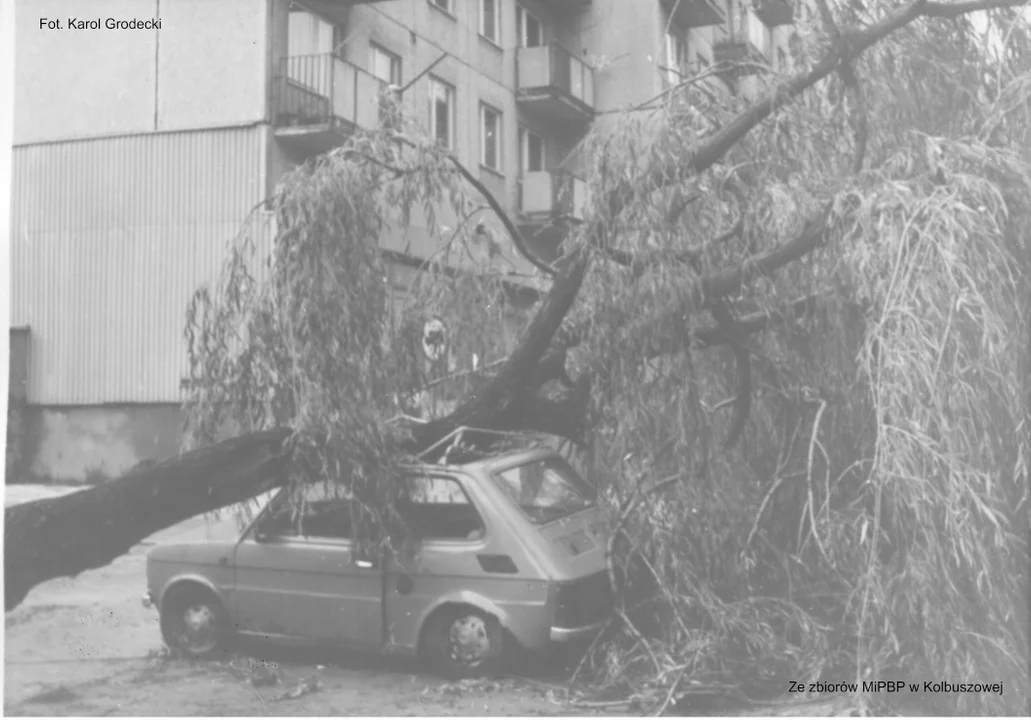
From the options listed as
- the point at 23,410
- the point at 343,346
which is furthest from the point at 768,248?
the point at 23,410

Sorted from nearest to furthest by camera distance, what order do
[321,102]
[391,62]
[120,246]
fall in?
1. [120,246]
2. [321,102]
3. [391,62]

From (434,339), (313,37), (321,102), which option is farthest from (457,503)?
(313,37)

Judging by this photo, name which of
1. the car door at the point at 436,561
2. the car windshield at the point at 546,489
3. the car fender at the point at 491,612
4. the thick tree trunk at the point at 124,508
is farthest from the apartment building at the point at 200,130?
the car fender at the point at 491,612

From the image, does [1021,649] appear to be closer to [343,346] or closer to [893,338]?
[893,338]

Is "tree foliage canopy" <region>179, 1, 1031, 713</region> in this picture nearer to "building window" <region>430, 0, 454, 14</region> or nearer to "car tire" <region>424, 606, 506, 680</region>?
"car tire" <region>424, 606, 506, 680</region>


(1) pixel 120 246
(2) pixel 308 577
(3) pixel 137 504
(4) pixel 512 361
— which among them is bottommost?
(2) pixel 308 577

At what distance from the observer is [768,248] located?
5.45 metres

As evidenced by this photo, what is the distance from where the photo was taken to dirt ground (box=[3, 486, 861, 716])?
5.00m

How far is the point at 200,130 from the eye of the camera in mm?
5680

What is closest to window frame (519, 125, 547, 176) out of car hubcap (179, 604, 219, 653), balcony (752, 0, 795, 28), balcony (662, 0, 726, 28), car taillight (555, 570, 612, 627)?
balcony (662, 0, 726, 28)

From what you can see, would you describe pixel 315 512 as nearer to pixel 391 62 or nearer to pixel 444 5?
pixel 391 62

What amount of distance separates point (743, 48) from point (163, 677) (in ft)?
13.6

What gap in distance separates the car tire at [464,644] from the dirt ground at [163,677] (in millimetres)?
63

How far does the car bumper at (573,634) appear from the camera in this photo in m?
5.05
